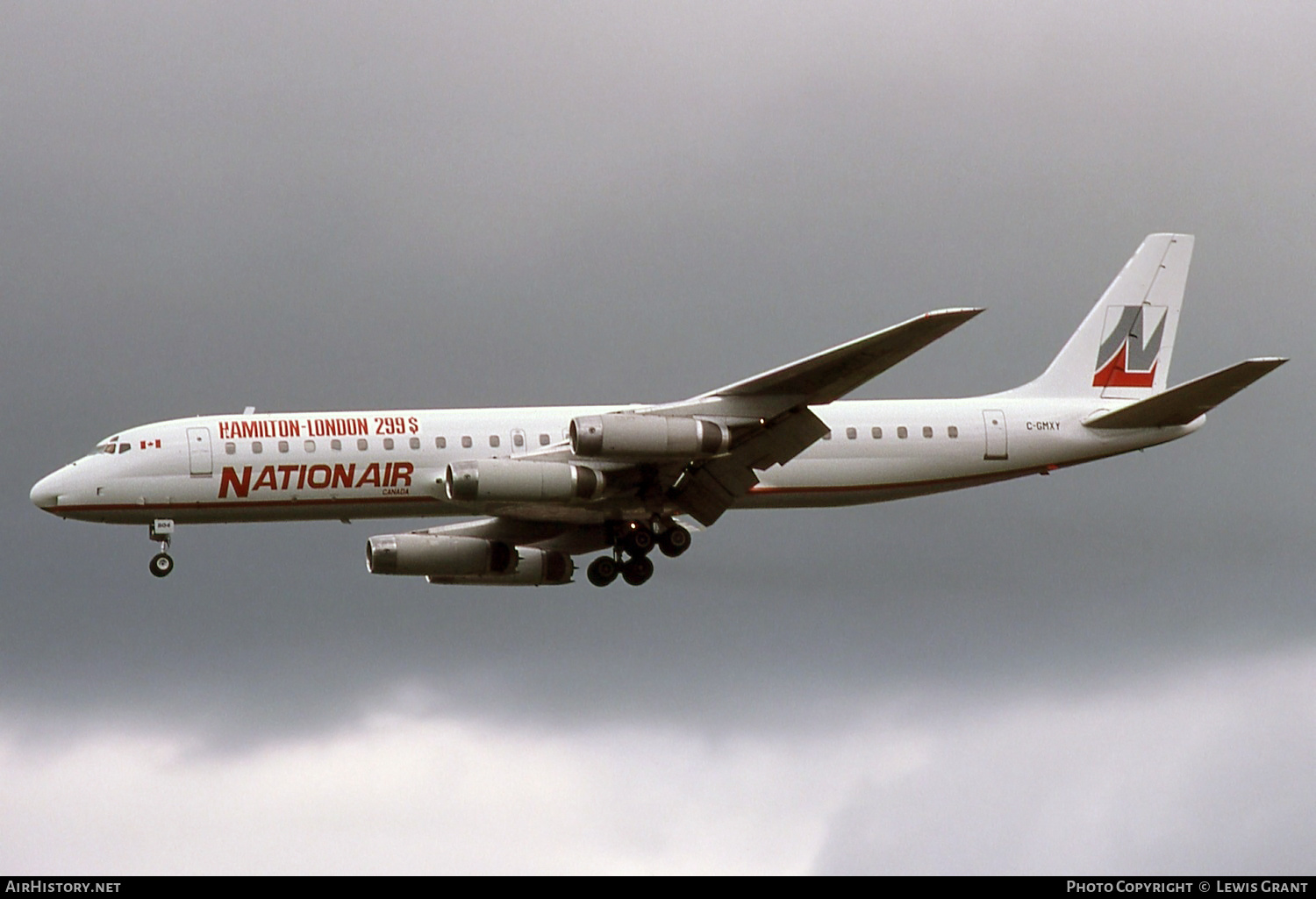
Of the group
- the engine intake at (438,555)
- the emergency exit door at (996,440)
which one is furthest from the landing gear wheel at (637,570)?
the emergency exit door at (996,440)

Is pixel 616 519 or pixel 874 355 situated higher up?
pixel 874 355

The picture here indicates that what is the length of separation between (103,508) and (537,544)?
36.4 feet

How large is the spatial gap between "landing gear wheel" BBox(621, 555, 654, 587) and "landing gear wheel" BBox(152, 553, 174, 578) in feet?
35.5

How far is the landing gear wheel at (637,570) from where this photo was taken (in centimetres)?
4728

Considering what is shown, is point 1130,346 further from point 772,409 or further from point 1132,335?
point 772,409

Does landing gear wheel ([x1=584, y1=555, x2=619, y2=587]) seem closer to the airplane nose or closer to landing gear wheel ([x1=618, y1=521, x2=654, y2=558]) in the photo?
landing gear wheel ([x1=618, y1=521, x2=654, y2=558])

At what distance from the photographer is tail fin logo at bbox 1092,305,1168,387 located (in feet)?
172

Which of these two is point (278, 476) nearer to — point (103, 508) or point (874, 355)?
point (103, 508)

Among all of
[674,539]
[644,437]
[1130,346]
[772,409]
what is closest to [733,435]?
[772,409]
